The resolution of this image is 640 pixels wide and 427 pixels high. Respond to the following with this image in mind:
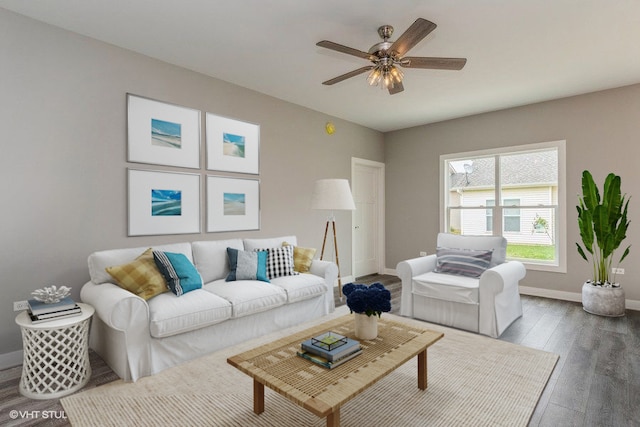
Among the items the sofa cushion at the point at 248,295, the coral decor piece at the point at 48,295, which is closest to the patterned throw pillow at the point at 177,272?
the sofa cushion at the point at 248,295

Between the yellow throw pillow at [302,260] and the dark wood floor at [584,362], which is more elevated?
the yellow throw pillow at [302,260]

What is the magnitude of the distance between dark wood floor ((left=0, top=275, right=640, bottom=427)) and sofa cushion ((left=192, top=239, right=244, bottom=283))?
108 centimetres

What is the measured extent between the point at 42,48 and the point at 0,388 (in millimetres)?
2577

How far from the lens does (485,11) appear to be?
257cm

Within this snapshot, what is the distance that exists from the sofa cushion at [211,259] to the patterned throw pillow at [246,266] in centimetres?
7

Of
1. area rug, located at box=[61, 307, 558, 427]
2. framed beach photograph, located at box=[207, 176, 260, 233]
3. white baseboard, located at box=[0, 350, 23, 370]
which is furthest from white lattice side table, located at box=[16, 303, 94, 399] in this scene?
framed beach photograph, located at box=[207, 176, 260, 233]

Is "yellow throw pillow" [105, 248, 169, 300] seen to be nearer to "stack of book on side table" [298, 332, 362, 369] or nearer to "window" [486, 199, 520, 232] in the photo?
"stack of book on side table" [298, 332, 362, 369]

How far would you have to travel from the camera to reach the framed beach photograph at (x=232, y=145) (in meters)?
3.79

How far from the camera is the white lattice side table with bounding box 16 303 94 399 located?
7.00ft

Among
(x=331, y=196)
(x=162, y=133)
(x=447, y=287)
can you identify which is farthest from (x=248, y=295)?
(x=447, y=287)

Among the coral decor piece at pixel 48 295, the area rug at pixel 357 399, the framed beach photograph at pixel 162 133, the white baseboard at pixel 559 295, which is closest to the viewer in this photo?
the area rug at pixel 357 399

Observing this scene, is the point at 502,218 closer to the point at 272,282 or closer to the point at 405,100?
the point at 405,100

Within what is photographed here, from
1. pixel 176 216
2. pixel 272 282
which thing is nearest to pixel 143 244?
pixel 176 216

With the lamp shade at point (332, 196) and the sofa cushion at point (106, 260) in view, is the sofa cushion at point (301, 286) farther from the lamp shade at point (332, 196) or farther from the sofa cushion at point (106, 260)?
the sofa cushion at point (106, 260)
